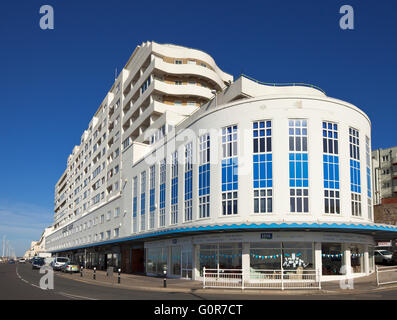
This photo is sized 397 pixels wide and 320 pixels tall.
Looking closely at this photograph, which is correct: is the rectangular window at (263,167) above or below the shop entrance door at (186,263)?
above

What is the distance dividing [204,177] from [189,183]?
261 centimetres

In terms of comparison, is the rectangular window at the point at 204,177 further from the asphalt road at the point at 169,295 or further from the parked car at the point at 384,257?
the parked car at the point at 384,257

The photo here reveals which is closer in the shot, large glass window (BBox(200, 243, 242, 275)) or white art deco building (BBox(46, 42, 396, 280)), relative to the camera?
white art deco building (BBox(46, 42, 396, 280))

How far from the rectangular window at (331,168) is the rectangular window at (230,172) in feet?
21.7

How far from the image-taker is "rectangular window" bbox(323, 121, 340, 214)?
101 ft

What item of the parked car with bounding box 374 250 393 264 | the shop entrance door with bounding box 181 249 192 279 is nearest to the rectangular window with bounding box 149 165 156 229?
the shop entrance door with bounding box 181 249 192 279

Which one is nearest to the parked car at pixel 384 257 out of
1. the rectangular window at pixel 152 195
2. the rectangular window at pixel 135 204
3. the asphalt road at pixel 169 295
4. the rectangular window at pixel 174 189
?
the asphalt road at pixel 169 295

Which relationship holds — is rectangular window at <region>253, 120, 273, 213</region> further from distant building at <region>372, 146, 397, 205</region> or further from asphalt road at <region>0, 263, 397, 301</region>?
distant building at <region>372, 146, 397, 205</region>

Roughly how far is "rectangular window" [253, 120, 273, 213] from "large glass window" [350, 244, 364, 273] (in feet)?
23.8

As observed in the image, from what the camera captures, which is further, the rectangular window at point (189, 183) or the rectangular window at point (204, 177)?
the rectangular window at point (189, 183)

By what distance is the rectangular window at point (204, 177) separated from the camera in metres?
34.0

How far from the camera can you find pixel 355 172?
32531mm

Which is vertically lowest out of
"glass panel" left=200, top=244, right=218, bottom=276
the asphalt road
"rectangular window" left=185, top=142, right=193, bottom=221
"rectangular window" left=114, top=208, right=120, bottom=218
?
the asphalt road
